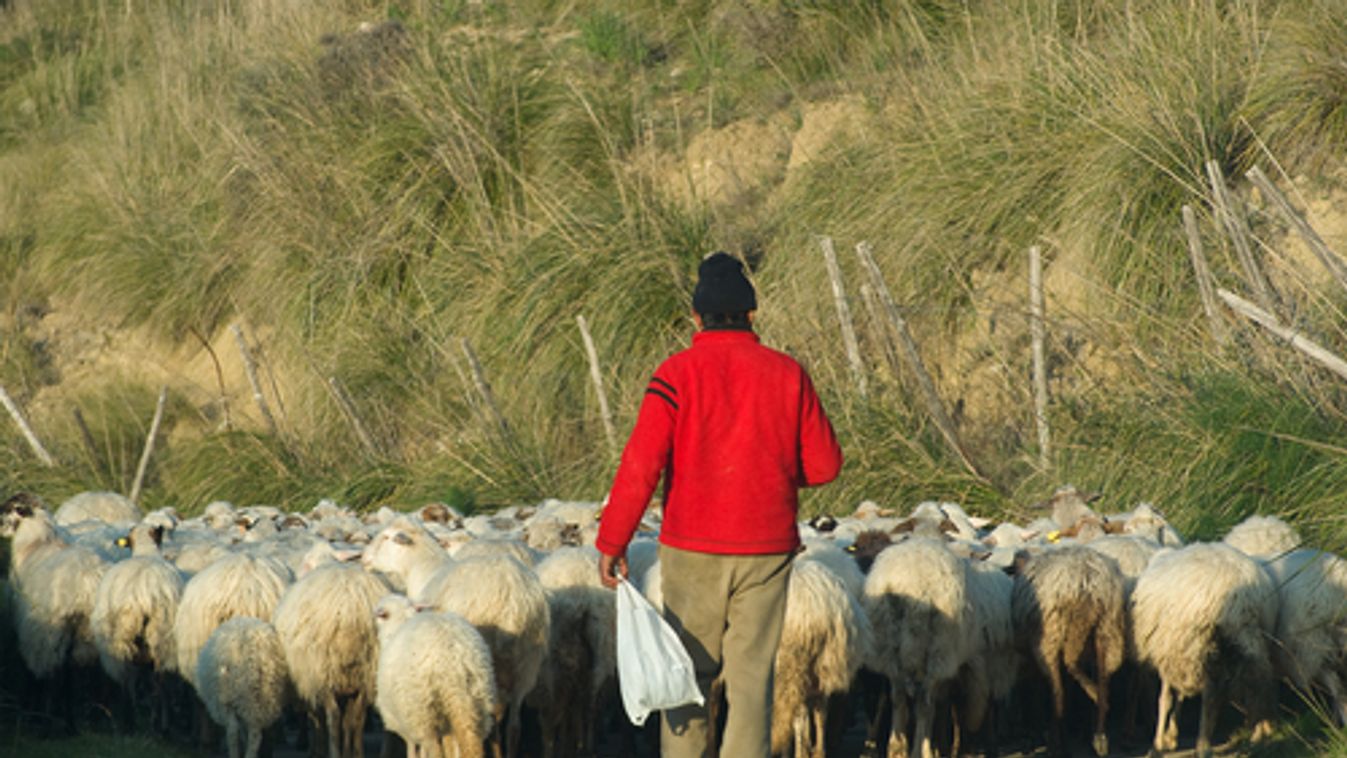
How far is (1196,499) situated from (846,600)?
4.04 m

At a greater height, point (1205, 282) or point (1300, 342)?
point (1300, 342)

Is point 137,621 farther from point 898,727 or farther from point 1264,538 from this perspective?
point 1264,538

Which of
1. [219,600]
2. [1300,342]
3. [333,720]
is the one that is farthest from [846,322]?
[333,720]

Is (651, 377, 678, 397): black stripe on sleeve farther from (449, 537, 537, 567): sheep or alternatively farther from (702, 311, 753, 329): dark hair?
(449, 537, 537, 567): sheep

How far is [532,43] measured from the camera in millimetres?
23453

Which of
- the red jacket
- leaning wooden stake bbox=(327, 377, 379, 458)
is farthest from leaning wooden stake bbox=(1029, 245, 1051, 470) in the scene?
the red jacket

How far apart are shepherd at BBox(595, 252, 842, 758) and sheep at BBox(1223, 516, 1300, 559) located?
13.8 feet

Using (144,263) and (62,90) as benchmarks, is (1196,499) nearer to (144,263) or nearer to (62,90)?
(144,263)

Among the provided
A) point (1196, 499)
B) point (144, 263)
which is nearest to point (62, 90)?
point (144, 263)

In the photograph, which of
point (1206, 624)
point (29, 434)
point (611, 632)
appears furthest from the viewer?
point (29, 434)

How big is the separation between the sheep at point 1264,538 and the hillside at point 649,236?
343 millimetres

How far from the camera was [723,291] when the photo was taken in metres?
7.10

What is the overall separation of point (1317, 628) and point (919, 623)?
200cm

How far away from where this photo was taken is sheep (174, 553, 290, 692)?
988cm
